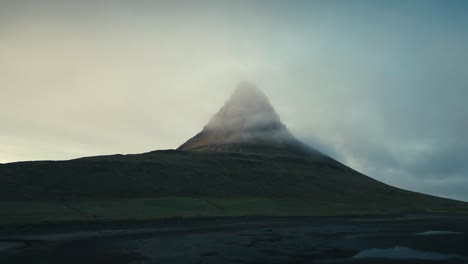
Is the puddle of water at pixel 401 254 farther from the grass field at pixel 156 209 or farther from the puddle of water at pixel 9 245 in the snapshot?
the grass field at pixel 156 209

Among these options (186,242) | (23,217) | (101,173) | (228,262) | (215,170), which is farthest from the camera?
(215,170)

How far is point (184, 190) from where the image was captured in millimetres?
129750

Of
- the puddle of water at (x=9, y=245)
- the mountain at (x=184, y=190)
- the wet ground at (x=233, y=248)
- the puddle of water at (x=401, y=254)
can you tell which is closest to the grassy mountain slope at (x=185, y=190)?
the mountain at (x=184, y=190)

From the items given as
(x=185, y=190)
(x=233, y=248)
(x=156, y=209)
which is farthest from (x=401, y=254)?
(x=185, y=190)

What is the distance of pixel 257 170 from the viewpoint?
6831 inches

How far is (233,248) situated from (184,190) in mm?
87184

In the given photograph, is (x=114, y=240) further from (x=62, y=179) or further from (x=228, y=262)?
(x=62, y=179)

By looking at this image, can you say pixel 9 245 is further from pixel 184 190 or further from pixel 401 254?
pixel 184 190

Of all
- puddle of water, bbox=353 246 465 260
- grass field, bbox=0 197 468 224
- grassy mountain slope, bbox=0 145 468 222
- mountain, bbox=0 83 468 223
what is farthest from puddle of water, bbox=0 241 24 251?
puddle of water, bbox=353 246 465 260

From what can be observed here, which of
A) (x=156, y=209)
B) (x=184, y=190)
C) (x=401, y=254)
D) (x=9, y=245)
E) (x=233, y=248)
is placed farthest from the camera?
(x=184, y=190)

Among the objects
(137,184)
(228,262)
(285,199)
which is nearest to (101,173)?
(137,184)

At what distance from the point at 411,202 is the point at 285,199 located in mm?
49352

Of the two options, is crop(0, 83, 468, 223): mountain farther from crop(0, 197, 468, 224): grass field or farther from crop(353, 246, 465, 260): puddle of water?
crop(353, 246, 465, 260): puddle of water

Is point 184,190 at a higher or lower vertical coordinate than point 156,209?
higher
